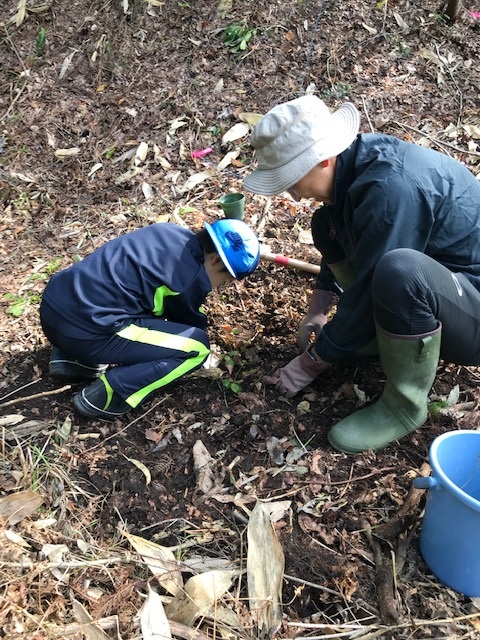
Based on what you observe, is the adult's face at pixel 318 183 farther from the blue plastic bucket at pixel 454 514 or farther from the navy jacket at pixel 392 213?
the blue plastic bucket at pixel 454 514

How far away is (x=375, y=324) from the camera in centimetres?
241

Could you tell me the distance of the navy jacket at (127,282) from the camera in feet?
8.84

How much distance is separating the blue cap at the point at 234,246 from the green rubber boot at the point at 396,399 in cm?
74

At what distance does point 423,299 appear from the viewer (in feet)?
7.17

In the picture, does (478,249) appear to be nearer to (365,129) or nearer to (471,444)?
(471,444)

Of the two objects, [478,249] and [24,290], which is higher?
[478,249]

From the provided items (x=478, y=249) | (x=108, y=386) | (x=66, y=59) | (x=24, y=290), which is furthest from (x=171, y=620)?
(x=66, y=59)

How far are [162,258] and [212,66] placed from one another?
2.93 meters

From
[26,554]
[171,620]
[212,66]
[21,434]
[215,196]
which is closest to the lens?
[171,620]

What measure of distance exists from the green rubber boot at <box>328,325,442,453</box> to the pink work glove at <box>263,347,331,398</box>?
0.29 m

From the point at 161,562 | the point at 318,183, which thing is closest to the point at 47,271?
the point at 318,183

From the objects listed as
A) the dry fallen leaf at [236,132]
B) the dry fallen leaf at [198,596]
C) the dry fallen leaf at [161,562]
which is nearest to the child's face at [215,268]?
the dry fallen leaf at [161,562]

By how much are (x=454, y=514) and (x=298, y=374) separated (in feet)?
3.52

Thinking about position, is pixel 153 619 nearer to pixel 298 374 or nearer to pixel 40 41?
pixel 298 374
